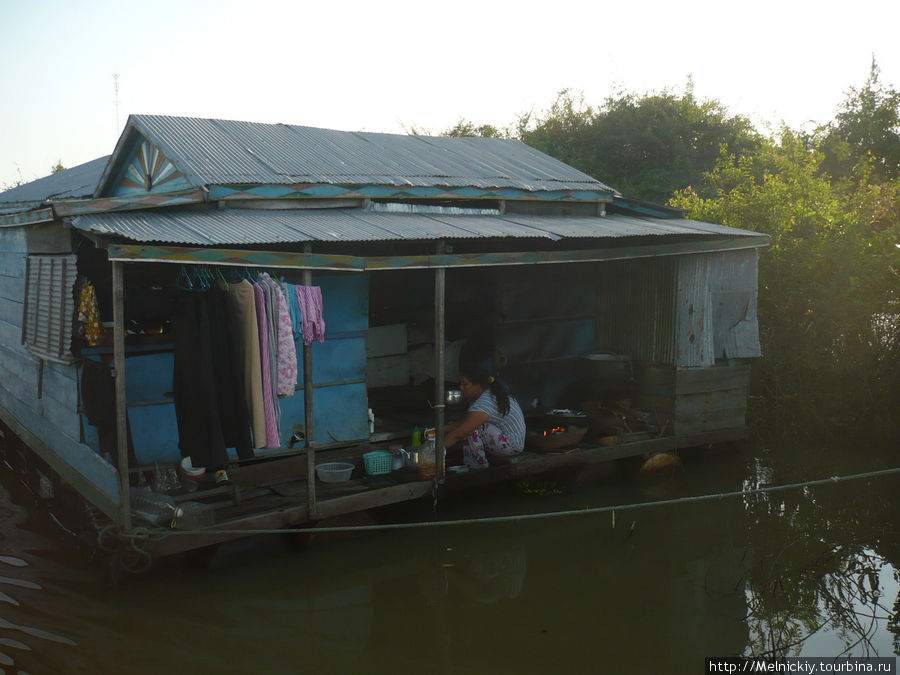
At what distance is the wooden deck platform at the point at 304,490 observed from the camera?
5.80 m

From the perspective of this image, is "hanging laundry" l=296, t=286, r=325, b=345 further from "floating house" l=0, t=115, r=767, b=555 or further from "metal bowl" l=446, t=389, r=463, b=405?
"metal bowl" l=446, t=389, r=463, b=405

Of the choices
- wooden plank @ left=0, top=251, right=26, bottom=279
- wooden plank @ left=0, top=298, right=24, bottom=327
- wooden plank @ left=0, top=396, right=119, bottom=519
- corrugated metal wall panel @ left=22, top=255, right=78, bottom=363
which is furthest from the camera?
wooden plank @ left=0, top=298, right=24, bottom=327

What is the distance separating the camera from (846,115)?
18.6 m

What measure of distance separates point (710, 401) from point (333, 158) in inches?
209

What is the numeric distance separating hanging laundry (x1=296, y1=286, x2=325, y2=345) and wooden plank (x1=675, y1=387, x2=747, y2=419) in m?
4.49

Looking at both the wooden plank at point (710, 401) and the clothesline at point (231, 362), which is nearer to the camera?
the clothesline at point (231, 362)

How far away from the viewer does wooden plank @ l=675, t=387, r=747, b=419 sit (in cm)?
853

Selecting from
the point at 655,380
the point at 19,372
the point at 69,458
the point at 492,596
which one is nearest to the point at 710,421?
the point at 655,380

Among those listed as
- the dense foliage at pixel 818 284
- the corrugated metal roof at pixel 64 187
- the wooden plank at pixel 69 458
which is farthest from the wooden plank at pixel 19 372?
the dense foliage at pixel 818 284

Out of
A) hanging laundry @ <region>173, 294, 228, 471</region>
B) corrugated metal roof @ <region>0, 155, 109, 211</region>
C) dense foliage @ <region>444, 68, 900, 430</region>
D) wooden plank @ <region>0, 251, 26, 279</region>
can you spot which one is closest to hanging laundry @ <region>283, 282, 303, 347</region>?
hanging laundry @ <region>173, 294, 228, 471</region>

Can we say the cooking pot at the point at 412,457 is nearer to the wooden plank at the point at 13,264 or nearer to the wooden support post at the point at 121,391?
the wooden support post at the point at 121,391

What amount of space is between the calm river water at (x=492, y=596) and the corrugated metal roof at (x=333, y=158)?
359cm

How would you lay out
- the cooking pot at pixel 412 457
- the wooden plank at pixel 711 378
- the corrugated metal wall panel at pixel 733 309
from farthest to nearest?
1. the corrugated metal wall panel at pixel 733 309
2. the wooden plank at pixel 711 378
3. the cooking pot at pixel 412 457

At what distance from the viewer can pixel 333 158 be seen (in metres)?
8.62
